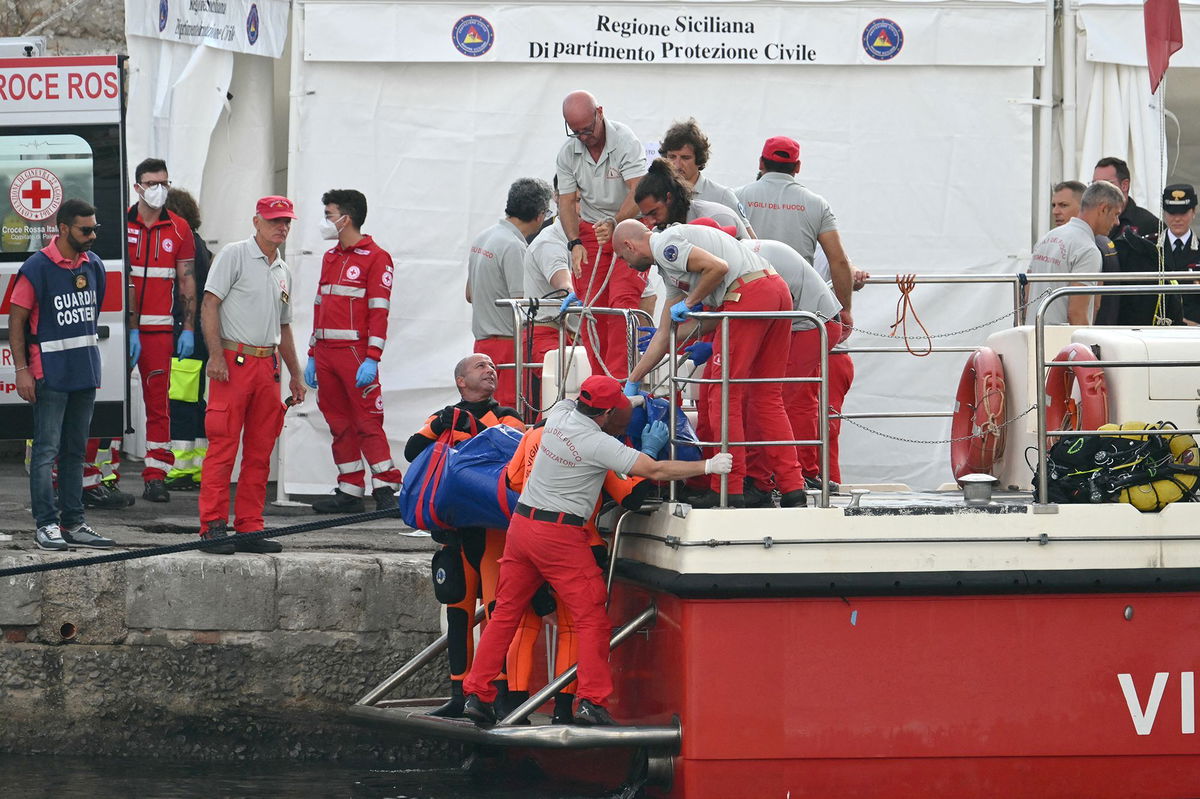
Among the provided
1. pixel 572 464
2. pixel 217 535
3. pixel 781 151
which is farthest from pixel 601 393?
pixel 217 535

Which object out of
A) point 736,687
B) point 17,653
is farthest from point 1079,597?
point 17,653

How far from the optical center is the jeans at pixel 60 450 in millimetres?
8367

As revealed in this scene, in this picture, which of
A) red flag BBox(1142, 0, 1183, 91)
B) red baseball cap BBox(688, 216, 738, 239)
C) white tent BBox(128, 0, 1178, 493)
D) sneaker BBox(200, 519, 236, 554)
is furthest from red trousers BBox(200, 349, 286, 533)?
red flag BBox(1142, 0, 1183, 91)

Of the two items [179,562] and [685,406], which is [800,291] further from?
[179,562]

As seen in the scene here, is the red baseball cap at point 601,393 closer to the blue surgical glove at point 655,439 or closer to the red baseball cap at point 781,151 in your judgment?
the blue surgical glove at point 655,439

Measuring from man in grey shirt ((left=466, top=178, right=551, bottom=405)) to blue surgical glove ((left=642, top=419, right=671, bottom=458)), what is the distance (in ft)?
8.91

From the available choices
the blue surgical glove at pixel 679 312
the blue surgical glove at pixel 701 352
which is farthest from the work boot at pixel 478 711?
the blue surgical glove at pixel 679 312

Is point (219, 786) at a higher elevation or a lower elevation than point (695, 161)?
lower

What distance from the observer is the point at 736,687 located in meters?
A: 6.19

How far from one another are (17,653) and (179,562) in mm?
860

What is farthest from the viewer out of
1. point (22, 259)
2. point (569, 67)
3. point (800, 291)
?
point (569, 67)

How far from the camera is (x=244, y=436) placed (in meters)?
8.69

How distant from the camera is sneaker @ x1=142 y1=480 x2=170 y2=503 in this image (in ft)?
33.3

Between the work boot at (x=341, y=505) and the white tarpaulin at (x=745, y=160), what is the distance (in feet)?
1.71
